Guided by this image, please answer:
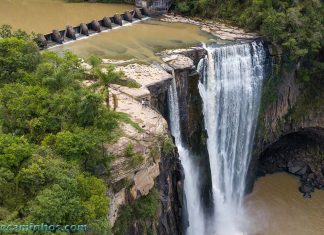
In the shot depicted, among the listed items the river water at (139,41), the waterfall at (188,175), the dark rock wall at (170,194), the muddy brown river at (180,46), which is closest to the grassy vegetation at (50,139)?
the dark rock wall at (170,194)

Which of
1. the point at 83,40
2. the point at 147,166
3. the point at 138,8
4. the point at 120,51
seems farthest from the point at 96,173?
the point at 138,8

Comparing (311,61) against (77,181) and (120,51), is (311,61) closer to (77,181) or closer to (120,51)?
(120,51)

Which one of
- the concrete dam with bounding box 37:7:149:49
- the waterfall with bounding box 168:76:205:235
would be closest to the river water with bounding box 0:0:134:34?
the concrete dam with bounding box 37:7:149:49

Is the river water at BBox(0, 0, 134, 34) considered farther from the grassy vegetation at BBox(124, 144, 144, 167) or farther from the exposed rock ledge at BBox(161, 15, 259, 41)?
the grassy vegetation at BBox(124, 144, 144, 167)

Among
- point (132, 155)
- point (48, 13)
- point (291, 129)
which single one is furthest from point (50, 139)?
point (48, 13)

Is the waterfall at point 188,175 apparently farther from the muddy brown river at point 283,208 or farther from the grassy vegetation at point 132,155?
the grassy vegetation at point 132,155

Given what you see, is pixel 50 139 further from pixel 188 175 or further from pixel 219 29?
pixel 219 29
